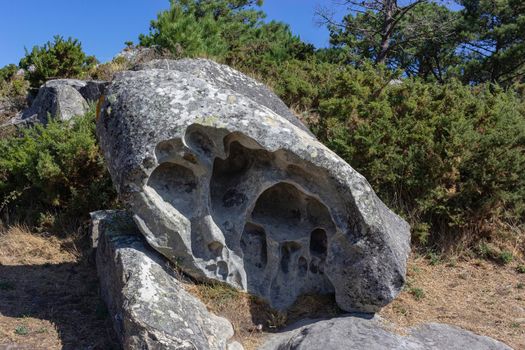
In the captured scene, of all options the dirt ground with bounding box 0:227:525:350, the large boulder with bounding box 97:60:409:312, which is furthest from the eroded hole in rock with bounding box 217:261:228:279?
the dirt ground with bounding box 0:227:525:350

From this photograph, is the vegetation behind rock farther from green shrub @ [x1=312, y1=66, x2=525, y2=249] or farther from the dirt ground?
the dirt ground

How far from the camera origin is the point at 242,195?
4543mm

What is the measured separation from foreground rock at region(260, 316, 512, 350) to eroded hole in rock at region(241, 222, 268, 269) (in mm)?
651

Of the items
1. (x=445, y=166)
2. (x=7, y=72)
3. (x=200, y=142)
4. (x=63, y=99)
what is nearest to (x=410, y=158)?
(x=445, y=166)

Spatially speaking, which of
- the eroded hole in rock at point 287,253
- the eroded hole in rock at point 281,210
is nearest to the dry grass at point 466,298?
the eroded hole in rock at point 287,253

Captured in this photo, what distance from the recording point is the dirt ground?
4410 mm

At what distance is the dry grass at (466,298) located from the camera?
486cm

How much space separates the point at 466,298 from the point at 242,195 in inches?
107

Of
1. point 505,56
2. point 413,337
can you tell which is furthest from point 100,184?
point 505,56

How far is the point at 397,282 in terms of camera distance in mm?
4250

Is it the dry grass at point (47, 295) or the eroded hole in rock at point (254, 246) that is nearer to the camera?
the dry grass at point (47, 295)

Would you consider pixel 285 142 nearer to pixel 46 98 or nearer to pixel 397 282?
pixel 397 282

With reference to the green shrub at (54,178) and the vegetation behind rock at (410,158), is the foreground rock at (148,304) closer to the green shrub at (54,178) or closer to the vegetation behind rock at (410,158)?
the green shrub at (54,178)

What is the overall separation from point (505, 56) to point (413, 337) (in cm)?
1472
